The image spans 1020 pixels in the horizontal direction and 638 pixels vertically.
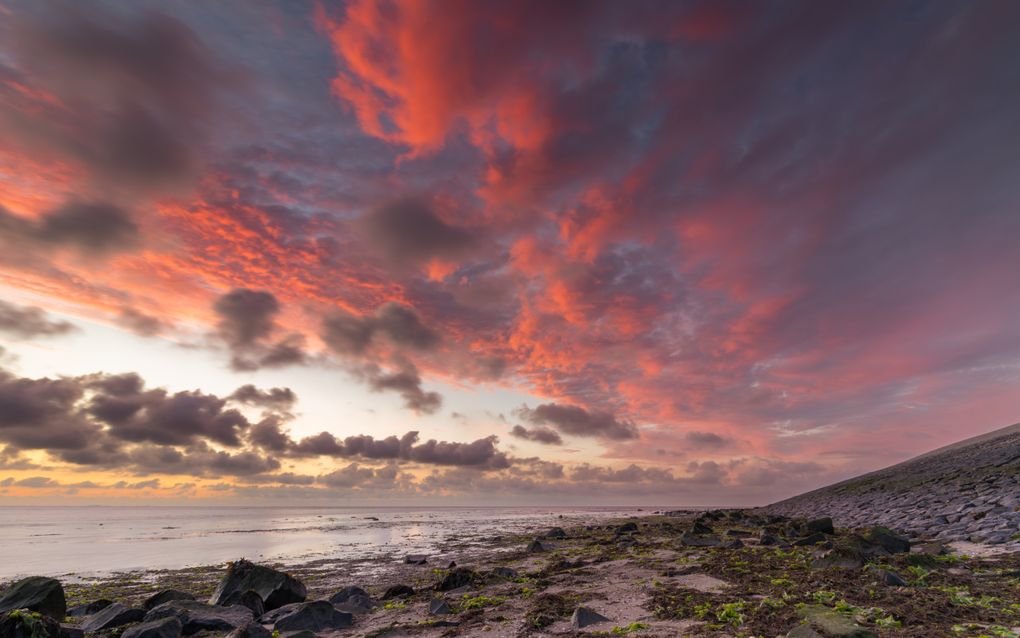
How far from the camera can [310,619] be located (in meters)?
15.1

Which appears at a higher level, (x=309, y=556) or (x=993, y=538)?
(x=993, y=538)

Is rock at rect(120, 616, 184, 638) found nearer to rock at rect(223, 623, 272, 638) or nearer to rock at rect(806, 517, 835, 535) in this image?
rock at rect(223, 623, 272, 638)

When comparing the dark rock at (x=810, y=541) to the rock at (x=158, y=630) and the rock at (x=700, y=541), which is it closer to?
the rock at (x=700, y=541)

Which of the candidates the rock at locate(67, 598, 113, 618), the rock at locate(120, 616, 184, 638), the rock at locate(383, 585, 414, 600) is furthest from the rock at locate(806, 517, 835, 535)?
the rock at locate(67, 598, 113, 618)

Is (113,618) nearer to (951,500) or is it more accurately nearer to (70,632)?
(70,632)

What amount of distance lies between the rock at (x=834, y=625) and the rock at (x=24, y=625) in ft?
62.1

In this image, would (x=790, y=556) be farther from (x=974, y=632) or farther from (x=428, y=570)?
(x=428, y=570)

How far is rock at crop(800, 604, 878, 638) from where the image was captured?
368 inches

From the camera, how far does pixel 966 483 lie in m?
31.2

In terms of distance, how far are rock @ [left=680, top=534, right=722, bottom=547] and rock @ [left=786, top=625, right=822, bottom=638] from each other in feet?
60.9

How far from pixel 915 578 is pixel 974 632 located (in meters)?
6.14

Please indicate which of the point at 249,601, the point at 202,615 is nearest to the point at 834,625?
the point at 202,615

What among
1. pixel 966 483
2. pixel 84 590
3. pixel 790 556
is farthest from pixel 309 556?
pixel 966 483

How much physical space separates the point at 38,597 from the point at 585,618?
19377mm
